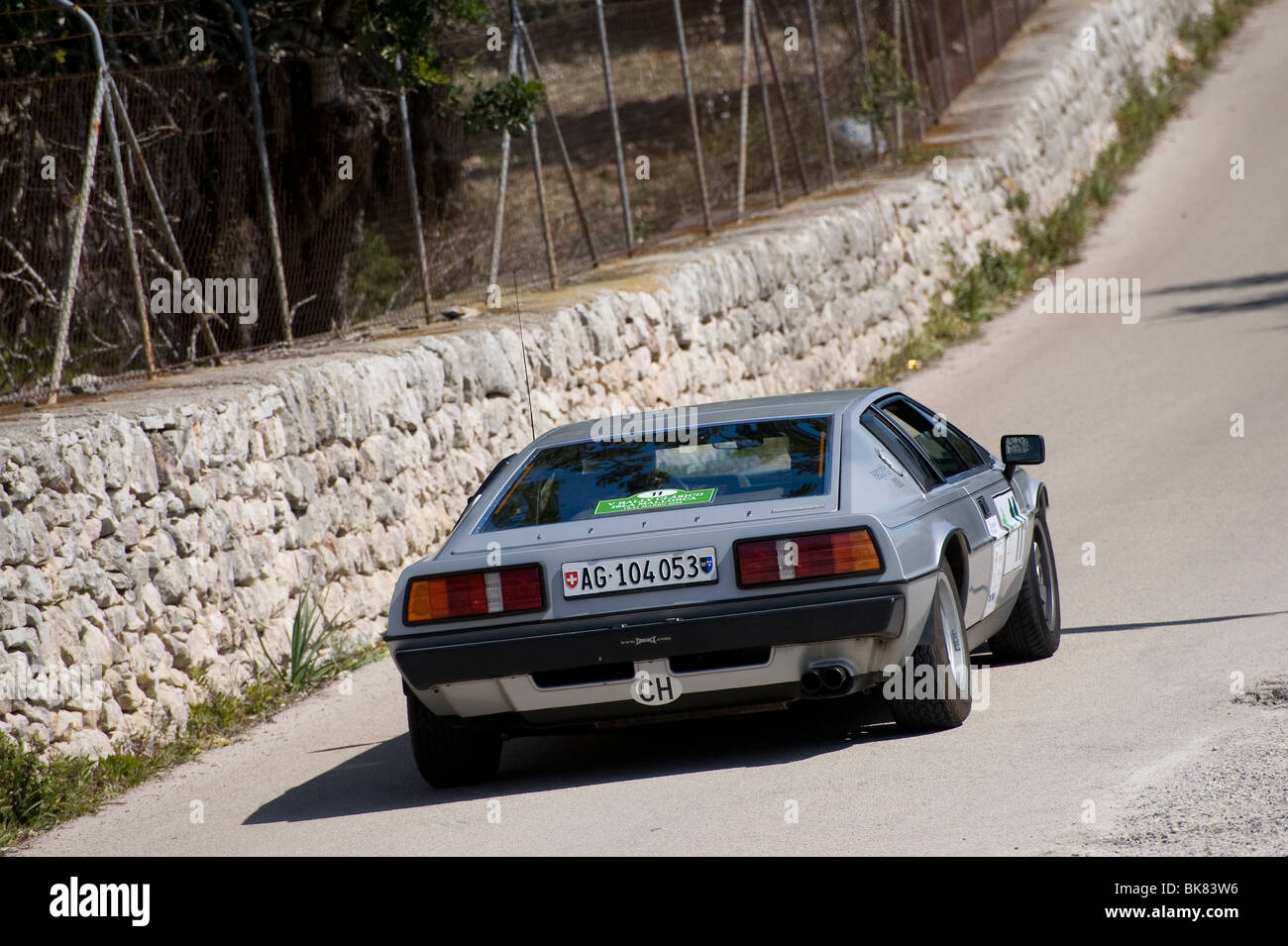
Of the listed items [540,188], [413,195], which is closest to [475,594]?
[413,195]

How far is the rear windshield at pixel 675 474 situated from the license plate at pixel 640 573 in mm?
271

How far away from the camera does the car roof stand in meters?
6.25

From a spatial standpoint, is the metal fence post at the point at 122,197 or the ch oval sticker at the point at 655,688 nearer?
the ch oval sticker at the point at 655,688

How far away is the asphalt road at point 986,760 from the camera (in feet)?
15.9

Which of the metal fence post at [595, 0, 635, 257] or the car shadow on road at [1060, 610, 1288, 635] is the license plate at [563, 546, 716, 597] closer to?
the car shadow on road at [1060, 610, 1288, 635]

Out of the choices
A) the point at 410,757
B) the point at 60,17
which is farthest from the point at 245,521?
the point at 60,17

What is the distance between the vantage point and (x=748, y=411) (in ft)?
21.0

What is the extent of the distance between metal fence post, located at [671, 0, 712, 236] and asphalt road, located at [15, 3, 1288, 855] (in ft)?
16.5

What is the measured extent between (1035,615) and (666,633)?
91.0 inches

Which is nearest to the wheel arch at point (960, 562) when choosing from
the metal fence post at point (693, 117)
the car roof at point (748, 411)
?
the car roof at point (748, 411)

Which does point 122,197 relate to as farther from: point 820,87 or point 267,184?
point 820,87

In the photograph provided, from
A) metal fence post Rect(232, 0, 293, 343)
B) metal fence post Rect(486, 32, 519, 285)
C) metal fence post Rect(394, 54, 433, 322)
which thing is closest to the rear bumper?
metal fence post Rect(232, 0, 293, 343)

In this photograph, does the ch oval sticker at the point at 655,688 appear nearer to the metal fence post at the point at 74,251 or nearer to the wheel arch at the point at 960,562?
the wheel arch at the point at 960,562
